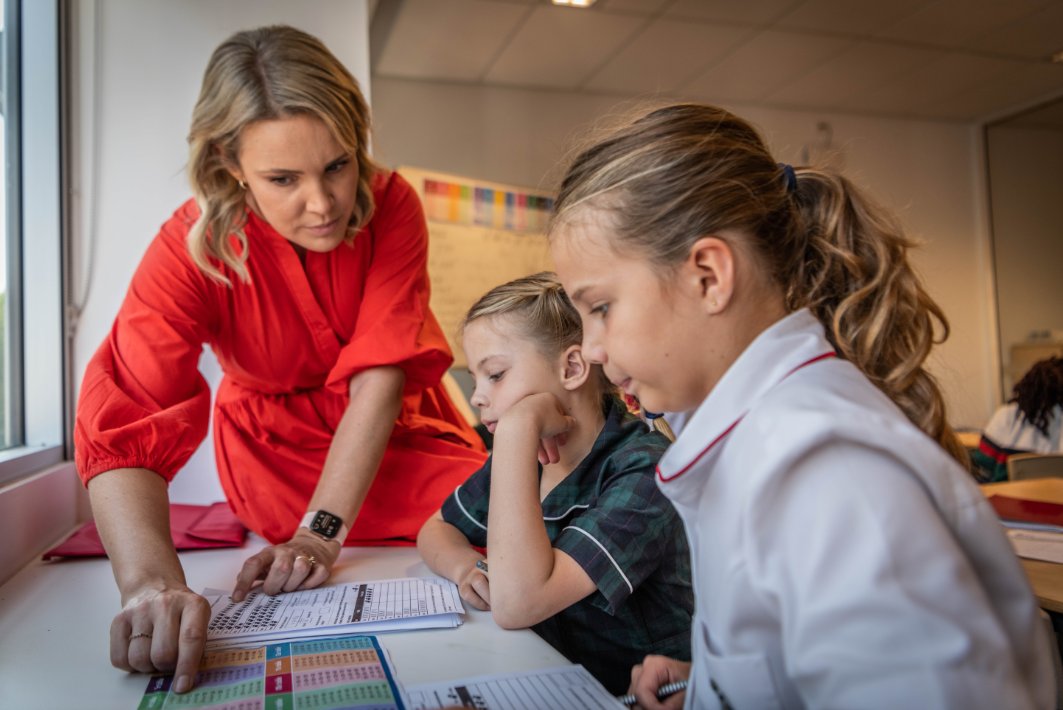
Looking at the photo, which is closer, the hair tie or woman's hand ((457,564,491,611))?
the hair tie

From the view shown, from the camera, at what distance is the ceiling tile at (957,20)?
152 inches

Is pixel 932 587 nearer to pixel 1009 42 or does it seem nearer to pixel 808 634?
pixel 808 634

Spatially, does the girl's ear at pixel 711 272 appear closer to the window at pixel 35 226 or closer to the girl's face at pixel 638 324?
the girl's face at pixel 638 324

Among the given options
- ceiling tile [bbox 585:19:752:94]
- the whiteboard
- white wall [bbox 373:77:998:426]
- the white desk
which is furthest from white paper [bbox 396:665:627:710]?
white wall [bbox 373:77:998:426]

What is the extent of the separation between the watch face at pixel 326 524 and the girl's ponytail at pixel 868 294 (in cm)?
83

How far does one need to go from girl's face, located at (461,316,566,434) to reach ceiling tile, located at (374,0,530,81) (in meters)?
2.86

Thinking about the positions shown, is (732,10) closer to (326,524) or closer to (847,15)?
(847,15)

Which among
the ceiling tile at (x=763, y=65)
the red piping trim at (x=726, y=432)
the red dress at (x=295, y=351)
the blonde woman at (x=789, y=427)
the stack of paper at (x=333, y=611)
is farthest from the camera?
the ceiling tile at (x=763, y=65)

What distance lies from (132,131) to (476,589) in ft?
5.21

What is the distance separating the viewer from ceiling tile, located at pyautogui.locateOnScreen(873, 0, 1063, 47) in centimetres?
385

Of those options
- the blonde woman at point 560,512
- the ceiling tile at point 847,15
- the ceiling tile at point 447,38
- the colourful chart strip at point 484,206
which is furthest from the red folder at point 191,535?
the ceiling tile at point 847,15

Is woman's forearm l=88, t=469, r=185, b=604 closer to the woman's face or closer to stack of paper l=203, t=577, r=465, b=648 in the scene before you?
stack of paper l=203, t=577, r=465, b=648

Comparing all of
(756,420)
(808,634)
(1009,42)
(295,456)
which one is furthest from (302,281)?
(1009,42)

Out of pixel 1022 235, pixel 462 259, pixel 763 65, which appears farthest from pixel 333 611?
pixel 1022 235
